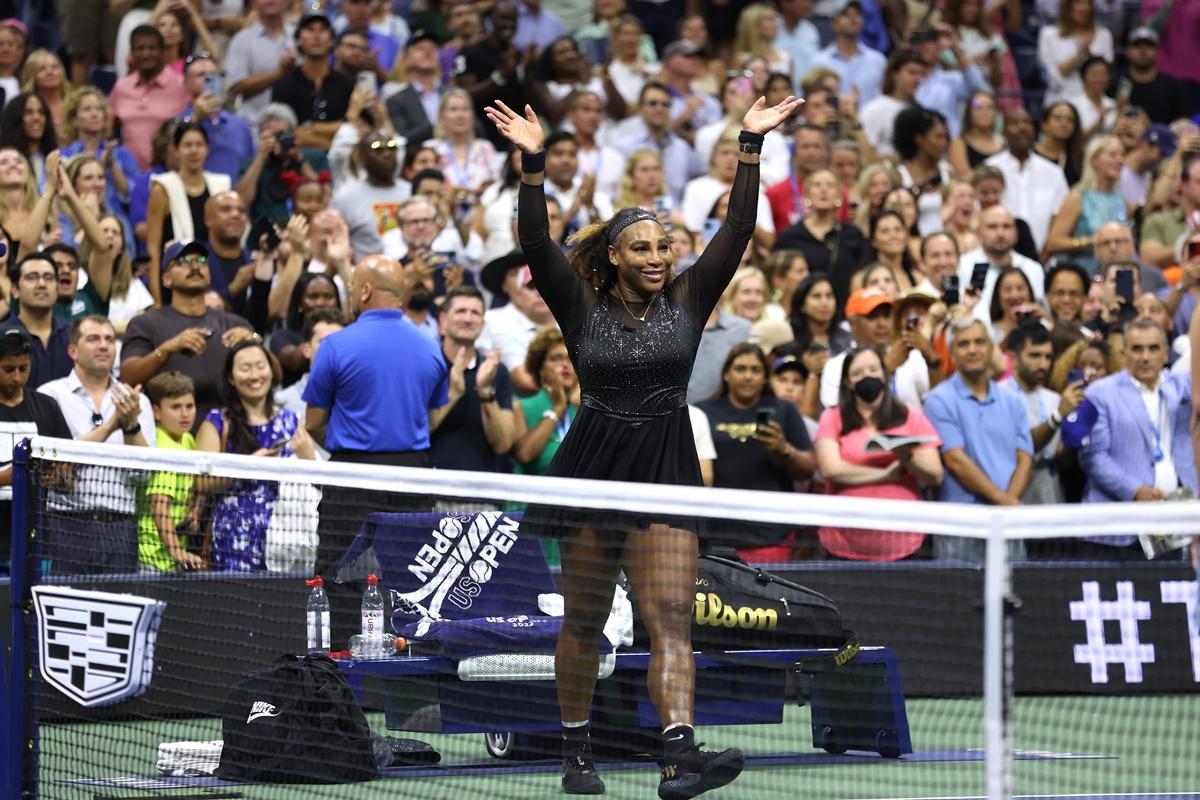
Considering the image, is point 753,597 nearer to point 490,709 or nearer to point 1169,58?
point 490,709

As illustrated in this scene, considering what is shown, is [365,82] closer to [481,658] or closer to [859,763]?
[481,658]

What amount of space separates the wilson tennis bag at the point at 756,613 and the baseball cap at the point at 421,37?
26.7 ft

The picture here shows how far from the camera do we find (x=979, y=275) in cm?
1305

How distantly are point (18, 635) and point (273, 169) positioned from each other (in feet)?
23.8

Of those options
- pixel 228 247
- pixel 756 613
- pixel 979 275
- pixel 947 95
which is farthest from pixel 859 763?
pixel 947 95

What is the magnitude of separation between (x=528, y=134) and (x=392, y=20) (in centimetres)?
1064

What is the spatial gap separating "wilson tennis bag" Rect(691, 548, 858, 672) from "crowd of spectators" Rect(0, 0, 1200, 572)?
25 centimetres

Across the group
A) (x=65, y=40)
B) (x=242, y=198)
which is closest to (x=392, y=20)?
(x=65, y=40)

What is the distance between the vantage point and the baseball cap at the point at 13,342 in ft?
33.2

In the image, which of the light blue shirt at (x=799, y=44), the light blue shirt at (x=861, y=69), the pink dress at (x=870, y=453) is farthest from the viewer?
the light blue shirt at (x=799, y=44)

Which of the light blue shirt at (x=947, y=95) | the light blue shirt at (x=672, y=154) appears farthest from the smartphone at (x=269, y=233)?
the light blue shirt at (x=947, y=95)

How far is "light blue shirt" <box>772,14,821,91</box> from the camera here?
18.4 metres

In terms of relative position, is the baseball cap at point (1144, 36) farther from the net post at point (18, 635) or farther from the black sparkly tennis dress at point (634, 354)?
the net post at point (18, 635)

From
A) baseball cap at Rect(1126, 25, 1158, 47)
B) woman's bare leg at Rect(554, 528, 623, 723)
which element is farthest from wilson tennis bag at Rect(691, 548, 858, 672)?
baseball cap at Rect(1126, 25, 1158, 47)
